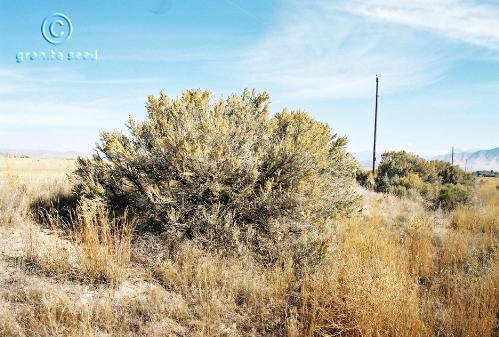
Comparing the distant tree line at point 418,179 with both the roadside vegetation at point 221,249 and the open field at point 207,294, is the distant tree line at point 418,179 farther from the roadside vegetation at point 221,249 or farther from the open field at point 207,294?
the open field at point 207,294

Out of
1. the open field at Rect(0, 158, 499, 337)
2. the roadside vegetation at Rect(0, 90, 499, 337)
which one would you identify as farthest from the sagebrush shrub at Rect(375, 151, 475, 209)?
the open field at Rect(0, 158, 499, 337)

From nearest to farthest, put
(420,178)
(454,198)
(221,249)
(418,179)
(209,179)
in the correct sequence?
(221,249) < (209,179) < (454,198) < (418,179) < (420,178)

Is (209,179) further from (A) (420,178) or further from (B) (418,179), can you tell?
(A) (420,178)

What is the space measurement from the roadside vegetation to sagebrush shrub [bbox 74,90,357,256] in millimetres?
23

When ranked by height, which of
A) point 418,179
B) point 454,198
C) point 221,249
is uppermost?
point 418,179

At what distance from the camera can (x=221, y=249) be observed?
17.1ft

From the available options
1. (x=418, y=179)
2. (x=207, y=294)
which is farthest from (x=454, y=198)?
(x=207, y=294)

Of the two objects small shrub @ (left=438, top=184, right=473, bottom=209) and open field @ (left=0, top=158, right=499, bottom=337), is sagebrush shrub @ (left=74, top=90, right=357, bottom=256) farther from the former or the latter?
small shrub @ (left=438, top=184, right=473, bottom=209)

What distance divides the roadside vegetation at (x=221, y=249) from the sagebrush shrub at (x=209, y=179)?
2cm

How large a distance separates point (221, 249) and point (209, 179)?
3.31 feet

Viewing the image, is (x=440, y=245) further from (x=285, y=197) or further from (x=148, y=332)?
(x=148, y=332)

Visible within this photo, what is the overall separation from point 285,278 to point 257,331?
0.86 meters

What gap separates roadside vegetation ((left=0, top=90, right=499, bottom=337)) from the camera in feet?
12.1

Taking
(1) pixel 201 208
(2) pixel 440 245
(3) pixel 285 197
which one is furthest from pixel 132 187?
(2) pixel 440 245
